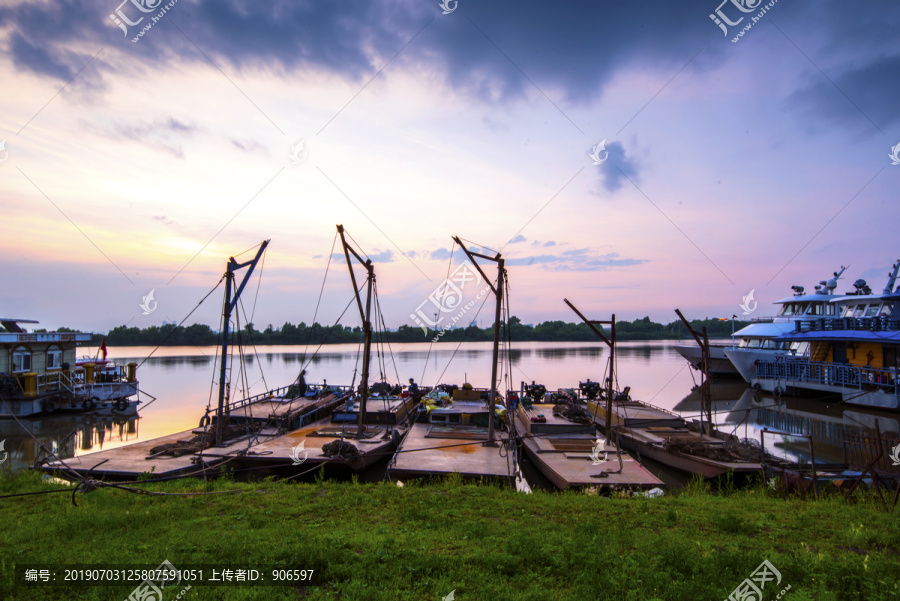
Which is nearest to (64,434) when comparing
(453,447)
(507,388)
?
(453,447)

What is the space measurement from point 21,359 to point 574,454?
128ft

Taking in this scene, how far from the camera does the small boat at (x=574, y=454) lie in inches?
607

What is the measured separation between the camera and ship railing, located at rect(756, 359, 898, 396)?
112 ft

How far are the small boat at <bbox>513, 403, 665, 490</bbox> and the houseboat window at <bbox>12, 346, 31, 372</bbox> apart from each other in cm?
3523

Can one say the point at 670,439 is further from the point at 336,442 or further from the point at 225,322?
the point at 225,322

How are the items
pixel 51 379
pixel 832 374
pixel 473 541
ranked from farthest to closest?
pixel 832 374 < pixel 51 379 < pixel 473 541

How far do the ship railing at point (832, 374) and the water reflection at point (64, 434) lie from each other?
50451 mm

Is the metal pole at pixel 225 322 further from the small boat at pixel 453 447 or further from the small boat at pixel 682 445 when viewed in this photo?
the small boat at pixel 682 445

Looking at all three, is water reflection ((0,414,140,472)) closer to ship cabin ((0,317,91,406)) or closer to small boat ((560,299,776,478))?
ship cabin ((0,317,91,406))

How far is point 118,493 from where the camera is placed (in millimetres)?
13320

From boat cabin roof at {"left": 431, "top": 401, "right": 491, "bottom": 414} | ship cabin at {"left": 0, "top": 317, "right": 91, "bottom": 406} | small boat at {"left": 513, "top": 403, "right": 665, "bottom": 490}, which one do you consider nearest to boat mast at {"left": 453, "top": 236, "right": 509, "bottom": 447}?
small boat at {"left": 513, "top": 403, "right": 665, "bottom": 490}

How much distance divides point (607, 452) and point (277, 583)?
15.0 metres

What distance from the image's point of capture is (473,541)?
920 centimetres

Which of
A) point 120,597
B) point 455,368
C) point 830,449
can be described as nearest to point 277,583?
point 120,597
